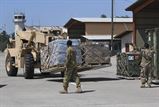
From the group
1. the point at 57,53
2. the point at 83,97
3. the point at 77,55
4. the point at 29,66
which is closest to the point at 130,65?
the point at 77,55

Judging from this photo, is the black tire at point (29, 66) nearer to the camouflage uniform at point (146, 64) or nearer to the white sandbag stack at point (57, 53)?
the white sandbag stack at point (57, 53)

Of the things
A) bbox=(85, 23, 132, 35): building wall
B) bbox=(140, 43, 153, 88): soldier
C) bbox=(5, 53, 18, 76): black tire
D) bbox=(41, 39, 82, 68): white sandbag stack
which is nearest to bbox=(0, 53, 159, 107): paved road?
bbox=(140, 43, 153, 88): soldier

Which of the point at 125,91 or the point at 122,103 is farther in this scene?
the point at 125,91

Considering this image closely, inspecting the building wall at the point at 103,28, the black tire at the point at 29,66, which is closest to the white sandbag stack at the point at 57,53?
the black tire at the point at 29,66

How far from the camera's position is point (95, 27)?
8369cm

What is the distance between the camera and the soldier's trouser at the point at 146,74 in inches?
822

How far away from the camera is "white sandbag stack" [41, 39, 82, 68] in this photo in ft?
81.4

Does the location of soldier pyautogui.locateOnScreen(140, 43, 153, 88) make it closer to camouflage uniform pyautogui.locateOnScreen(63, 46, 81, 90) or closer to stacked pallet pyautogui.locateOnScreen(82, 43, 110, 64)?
camouflage uniform pyautogui.locateOnScreen(63, 46, 81, 90)

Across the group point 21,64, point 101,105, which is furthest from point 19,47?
point 101,105

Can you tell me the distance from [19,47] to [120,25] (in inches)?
2193

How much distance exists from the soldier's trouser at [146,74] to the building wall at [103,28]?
60.6 metres

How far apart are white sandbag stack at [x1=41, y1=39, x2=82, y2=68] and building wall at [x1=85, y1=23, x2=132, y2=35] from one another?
56.0m

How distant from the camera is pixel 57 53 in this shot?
81.7ft

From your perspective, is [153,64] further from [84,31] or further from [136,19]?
[84,31]
